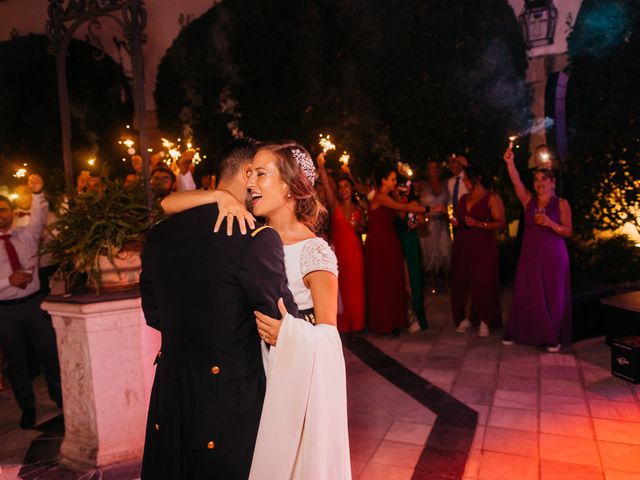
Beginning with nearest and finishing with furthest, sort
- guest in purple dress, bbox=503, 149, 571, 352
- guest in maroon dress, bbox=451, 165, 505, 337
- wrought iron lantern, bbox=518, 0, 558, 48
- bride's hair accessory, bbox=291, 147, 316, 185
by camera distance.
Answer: bride's hair accessory, bbox=291, 147, 316, 185 < guest in purple dress, bbox=503, 149, 571, 352 < guest in maroon dress, bbox=451, 165, 505, 337 < wrought iron lantern, bbox=518, 0, 558, 48

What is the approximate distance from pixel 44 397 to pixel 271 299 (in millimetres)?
4296

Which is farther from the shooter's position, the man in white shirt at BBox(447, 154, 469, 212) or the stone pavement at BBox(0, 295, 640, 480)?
the man in white shirt at BBox(447, 154, 469, 212)

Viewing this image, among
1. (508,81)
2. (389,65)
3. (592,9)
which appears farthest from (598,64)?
(389,65)

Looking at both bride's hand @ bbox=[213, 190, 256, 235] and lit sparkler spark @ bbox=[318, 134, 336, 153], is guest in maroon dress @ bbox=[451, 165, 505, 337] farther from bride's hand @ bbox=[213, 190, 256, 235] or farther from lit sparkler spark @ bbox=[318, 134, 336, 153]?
bride's hand @ bbox=[213, 190, 256, 235]

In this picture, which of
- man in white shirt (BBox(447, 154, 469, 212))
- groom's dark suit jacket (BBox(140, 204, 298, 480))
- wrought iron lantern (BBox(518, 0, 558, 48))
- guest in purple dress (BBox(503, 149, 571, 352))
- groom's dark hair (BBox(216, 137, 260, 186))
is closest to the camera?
groom's dark suit jacket (BBox(140, 204, 298, 480))

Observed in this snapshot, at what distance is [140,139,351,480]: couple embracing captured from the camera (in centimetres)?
181

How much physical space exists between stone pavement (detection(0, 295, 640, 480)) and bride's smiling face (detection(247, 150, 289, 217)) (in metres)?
1.99

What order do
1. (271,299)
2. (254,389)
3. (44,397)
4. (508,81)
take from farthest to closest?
(508,81), (44,397), (254,389), (271,299)

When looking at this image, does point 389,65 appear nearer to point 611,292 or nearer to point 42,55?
point 611,292

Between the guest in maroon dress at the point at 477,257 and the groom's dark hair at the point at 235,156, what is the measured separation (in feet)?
13.7

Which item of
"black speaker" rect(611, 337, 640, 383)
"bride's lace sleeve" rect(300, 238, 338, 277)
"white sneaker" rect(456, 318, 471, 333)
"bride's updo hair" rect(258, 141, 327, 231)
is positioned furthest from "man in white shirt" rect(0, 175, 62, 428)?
"black speaker" rect(611, 337, 640, 383)

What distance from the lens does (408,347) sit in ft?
19.2

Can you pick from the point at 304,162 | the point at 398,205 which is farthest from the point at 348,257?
the point at 304,162

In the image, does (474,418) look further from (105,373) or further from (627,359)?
(105,373)
